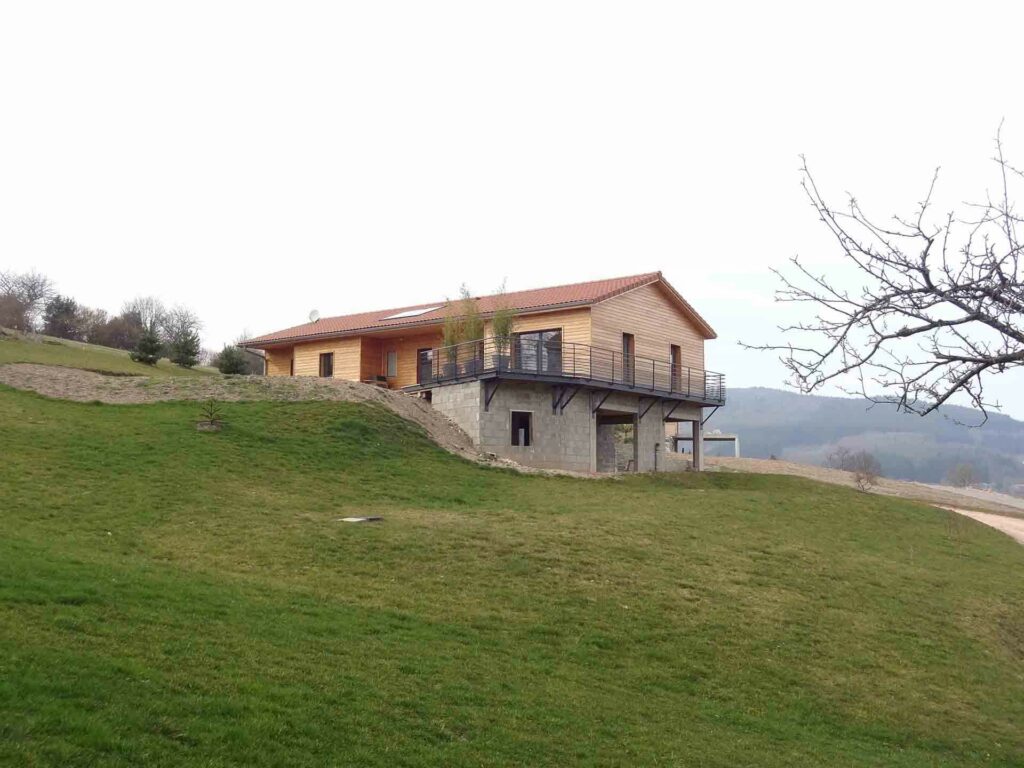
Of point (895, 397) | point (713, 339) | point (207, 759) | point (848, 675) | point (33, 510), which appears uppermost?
point (713, 339)

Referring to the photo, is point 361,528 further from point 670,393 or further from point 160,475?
point 670,393

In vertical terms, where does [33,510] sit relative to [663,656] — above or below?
above

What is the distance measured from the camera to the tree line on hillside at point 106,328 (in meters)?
50.2

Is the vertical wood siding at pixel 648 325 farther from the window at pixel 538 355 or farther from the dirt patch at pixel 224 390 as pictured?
the dirt patch at pixel 224 390

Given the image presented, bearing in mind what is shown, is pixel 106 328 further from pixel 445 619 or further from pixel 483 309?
pixel 445 619

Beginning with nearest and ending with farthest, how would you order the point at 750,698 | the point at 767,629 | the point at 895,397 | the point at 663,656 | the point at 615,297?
the point at 895,397
the point at 750,698
the point at 663,656
the point at 767,629
the point at 615,297

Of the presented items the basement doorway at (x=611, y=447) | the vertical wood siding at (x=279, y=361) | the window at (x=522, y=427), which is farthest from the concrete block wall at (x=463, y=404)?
the vertical wood siding at (x=279, y=361)

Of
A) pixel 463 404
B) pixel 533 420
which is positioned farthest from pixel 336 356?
pixel 533 420

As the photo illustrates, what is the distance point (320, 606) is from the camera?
13648 mm

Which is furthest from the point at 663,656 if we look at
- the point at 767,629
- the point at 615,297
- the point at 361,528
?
the point at 615,297

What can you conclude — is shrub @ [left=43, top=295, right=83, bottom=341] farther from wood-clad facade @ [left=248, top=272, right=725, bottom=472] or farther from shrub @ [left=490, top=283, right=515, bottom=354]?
shrub @ [left=490, top=283, right=515, bottom=354]

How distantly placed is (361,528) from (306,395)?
1435cm

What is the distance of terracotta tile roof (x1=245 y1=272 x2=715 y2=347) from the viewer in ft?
125

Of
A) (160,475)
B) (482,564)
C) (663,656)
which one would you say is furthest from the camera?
(160,475)
